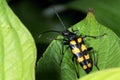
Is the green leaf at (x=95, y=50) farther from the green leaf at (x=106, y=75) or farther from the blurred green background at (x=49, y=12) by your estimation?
the blurred green background at (x=49, y=12)

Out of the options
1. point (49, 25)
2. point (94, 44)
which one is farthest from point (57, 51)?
point (49, 25)

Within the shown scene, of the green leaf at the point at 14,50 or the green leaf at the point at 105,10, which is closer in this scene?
the green leaf at the point at 14,50

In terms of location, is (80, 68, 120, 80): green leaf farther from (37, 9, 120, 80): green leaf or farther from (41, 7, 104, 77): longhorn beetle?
(41, 7, 104, 77): longhorn beetle

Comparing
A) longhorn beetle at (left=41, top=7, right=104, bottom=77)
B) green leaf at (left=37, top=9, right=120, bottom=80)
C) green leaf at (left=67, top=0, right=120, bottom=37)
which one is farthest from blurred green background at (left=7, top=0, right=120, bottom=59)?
green leaf at (left=37, top=9, right=120, bottom=80)

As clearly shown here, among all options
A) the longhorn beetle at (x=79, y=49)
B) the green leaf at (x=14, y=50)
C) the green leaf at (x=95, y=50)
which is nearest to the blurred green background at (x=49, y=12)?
the longhorn beetle at (x=79, y=49)

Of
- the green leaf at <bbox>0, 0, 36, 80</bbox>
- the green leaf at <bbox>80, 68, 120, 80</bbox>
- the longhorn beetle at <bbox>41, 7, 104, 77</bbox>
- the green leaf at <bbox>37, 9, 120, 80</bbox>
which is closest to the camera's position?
the green leaf at <bbox>80, 68, 120, 80</bbox>

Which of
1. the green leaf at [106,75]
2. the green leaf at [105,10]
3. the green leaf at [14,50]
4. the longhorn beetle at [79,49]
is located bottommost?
the green leaf at [106,75]

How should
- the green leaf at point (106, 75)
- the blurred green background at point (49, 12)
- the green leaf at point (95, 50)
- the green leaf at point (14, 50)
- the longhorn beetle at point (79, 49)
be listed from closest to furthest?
the green leaf at point (106, 75) < the green leaf at point (14, 50) < the green leaf at point (95, 50) < the longhorn beetle at point (79, 49) < the blurred green background at point (49, 12)
